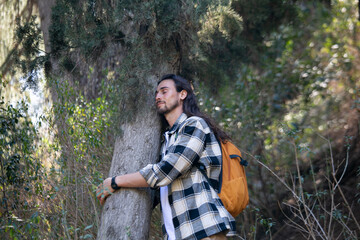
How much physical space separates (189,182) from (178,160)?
199 millimetres

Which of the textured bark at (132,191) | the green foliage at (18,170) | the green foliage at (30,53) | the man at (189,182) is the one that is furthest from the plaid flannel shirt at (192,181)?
the green foliage at (30,53)

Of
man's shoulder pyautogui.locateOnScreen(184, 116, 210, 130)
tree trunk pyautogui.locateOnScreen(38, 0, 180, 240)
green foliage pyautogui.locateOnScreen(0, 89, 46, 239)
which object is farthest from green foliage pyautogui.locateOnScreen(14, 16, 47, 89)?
man's shoulder pyautogui.locateOnScreen(184, 116, 210, 130)

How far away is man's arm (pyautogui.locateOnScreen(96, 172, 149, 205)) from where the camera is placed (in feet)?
9.23

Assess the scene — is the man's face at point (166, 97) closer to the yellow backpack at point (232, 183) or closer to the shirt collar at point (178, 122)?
the shirt collar at point (178, 122)

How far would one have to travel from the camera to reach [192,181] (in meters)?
2.83

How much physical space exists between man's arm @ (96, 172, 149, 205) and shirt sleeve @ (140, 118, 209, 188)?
0.17 feet

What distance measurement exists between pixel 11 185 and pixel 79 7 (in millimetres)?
1852

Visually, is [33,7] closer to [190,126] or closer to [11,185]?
[11,185]

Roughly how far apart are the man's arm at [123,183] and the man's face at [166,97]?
0.63 m

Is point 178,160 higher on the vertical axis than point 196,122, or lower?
lower

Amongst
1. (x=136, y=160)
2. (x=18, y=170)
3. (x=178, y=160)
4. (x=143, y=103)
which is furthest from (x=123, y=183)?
(x=18, y=170)

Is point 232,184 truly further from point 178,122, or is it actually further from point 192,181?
point 178,122

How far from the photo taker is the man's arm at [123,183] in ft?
9.23

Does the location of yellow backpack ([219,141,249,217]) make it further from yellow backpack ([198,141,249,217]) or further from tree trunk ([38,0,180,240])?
tree trunk ([38,0,180,240])
